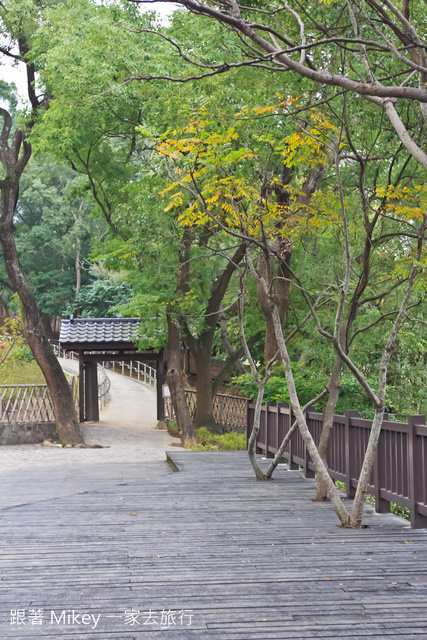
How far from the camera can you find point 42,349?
16266mm

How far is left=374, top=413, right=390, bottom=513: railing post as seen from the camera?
240 inches

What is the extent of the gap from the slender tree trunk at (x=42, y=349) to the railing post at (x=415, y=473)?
12118mm

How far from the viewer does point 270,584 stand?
12.8 ft

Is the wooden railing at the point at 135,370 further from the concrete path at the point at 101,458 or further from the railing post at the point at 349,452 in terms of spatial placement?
the railing post at the point at 349,452

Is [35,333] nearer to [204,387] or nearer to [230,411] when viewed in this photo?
[204,387]

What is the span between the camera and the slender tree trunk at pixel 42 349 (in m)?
16.1

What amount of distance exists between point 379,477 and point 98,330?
14914 mm

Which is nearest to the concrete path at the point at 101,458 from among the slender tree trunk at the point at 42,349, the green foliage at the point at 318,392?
the slender tree trunk at the point at 42,349

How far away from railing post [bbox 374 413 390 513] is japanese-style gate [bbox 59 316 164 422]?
13883mm

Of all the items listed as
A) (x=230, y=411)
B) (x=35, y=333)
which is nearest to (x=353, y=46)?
(x=35, y=333)

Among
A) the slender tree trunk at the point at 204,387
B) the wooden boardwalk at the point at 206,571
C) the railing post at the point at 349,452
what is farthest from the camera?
the slender tree trunk at the point at 204,387

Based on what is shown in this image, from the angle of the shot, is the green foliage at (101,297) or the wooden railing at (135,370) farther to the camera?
the green foliage at (101,297)

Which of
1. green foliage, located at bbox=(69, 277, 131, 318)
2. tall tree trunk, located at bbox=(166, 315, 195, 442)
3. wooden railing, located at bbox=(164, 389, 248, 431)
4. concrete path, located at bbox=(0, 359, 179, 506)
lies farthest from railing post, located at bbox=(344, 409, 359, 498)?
green foliage, located at bbox=(69, 277, 131, 318)

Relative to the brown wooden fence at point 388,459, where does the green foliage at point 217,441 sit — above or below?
below
